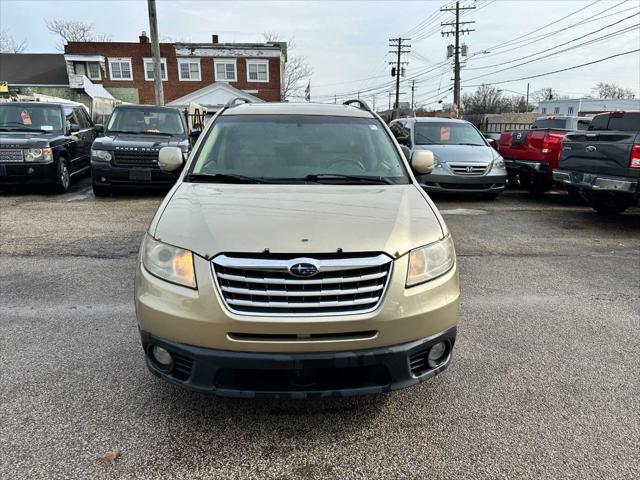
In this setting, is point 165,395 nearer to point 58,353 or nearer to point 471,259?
point 58,353

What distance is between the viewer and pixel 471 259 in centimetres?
592

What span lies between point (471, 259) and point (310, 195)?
3.59m

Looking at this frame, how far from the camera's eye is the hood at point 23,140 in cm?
891

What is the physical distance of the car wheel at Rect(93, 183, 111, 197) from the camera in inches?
371

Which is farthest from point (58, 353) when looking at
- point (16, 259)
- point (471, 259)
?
point (471, 259)

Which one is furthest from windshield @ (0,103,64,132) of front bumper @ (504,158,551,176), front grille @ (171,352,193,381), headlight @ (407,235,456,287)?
front bumper @ (504,158,551,176)

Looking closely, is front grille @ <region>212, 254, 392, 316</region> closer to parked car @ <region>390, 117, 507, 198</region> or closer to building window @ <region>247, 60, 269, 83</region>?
parked car @ <region>390, 117, 507, 198</region>

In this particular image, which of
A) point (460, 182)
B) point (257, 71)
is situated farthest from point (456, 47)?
point (460, 182)

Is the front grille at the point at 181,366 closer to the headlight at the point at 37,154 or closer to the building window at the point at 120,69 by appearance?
the headlight at the point at 37,154

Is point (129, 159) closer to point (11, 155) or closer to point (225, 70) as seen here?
point (11, 155)

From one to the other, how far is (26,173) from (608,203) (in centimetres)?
1093

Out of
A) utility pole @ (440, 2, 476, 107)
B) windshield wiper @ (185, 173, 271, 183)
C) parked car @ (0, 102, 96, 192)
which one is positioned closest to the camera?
windshield wiper @ (185, 173, 271, 183)

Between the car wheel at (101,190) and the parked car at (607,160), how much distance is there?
8.61m

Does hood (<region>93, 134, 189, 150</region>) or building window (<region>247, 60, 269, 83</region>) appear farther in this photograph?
building window (<region>247, 60, 269, 83</region>)
